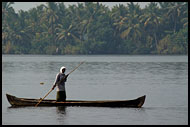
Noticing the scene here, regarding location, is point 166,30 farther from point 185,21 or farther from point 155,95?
point 155,95

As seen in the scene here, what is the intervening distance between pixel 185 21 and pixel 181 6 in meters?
3.24

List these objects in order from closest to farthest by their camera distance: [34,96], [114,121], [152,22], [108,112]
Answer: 1. [114,121]
2. [108,112]
3. [34,96]
4. [152,22]

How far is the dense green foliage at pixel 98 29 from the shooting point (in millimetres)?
109562

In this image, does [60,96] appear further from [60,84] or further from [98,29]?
[98,29]

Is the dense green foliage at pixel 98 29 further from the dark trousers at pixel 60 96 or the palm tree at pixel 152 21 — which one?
the dark trousers at pixel 60 96

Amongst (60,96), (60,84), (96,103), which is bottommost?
(96,103)

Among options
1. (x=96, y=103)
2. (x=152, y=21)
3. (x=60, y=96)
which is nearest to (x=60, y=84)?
(x=60, y=96)

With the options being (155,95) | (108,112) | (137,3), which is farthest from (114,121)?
Result: (137,3)

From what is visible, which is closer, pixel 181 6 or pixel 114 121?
pixel 114 121

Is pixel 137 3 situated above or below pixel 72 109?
above

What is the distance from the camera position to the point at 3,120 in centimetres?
1816

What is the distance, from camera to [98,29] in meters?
114

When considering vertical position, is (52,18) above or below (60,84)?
above

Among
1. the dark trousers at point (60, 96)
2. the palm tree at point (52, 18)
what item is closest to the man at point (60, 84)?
the dark trousers at point (60, 96)
